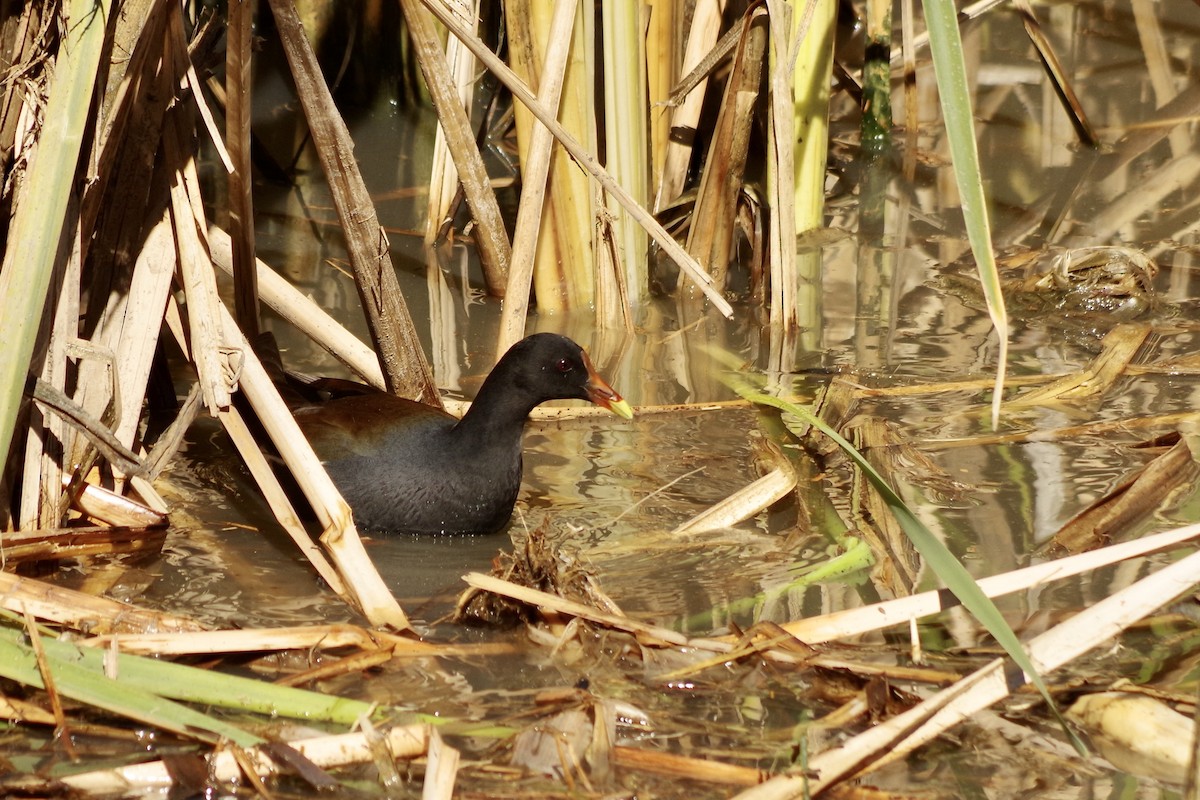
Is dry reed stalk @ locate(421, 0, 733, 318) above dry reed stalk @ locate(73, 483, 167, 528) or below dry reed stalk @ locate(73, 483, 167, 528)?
above

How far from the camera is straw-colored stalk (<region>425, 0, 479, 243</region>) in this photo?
14.4ft

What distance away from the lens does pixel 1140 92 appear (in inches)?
236

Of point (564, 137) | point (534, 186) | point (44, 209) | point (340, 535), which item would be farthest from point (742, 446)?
point (44, 209)

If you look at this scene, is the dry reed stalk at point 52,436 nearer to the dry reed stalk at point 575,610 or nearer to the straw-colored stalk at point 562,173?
the dry reed stalk at point 575,610

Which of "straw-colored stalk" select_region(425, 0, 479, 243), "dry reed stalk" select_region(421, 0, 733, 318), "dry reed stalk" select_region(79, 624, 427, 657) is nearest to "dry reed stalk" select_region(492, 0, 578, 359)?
"dry reed stalk" select_region(421, 0, 733, 318)

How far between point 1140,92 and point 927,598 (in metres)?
4.49

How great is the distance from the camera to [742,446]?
3467 millimetres

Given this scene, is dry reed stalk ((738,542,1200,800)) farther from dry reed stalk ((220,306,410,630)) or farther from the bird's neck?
the bird's neck

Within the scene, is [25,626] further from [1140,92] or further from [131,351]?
[1140,92]

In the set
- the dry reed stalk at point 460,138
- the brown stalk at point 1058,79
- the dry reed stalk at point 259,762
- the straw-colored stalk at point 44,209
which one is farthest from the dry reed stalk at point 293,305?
the brown stalk at point 1058,79

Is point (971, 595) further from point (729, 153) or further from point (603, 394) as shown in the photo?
point (729, 153)

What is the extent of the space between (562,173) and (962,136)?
95.3 inches

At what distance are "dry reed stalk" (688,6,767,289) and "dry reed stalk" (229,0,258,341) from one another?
153 centimetres

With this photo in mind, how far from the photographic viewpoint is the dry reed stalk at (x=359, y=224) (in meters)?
3.02
